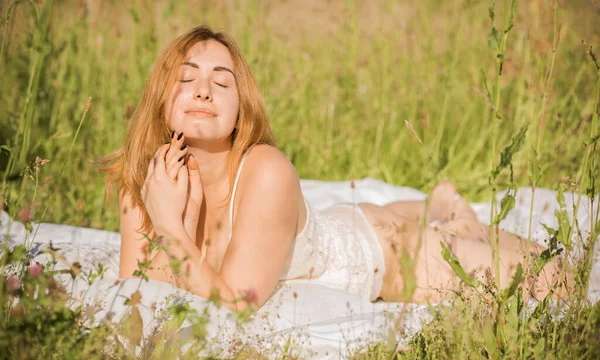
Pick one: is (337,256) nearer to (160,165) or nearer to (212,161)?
(212,161)

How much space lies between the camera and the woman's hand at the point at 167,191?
5.79 feet

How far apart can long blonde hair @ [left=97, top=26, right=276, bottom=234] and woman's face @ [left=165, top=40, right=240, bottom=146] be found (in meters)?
0.03

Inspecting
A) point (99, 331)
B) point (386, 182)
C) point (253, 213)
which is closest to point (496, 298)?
point (253, 213)

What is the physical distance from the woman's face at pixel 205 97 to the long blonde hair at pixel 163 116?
29 mm

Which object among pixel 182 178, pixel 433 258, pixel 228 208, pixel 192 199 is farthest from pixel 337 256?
pixel 182 178

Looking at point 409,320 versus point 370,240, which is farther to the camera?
point 370,240

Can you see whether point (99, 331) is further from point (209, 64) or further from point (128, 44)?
point (128, 44)

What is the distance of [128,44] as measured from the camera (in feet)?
12.7

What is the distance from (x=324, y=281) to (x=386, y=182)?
4.82ft

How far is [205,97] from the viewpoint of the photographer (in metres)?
1.92

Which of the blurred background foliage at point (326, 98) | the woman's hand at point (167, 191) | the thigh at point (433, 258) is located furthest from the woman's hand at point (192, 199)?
the blurred background foliage at point (326, 98)

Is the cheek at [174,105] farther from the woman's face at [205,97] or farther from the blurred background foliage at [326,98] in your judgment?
the blurred background foliage at [326,98]

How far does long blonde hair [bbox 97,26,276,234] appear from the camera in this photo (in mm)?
2057

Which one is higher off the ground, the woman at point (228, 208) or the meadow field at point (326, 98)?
the meadow field at point (326, 98)
